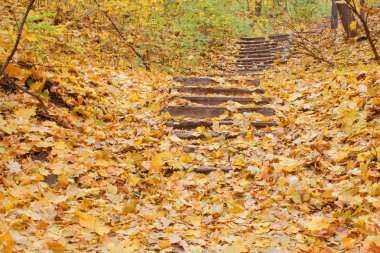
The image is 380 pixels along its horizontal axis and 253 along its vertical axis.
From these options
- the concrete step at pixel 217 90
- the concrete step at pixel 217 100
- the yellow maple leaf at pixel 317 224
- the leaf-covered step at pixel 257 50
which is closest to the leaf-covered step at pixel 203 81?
the concrete step at pixel 217 90

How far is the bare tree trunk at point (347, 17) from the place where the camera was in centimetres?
1127

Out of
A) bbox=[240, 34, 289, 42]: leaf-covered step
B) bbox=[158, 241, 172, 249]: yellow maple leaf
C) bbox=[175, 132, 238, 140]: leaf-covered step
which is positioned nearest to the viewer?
bbox=[158, 241, 172, 249]: yellow maple leaf

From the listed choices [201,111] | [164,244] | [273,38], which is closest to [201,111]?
[201,111]

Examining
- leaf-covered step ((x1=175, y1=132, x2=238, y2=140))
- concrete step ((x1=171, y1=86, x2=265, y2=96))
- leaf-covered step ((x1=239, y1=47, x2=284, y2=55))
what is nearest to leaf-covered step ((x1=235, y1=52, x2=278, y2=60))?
leaf-covered step ((x1=239, y1=47, x2=284, y2=55))

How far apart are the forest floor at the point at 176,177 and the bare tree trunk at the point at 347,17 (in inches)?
231

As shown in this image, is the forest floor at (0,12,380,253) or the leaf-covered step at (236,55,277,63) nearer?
the forest floor at (0,12,380,253)

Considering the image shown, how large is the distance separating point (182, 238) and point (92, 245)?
2.26 feet

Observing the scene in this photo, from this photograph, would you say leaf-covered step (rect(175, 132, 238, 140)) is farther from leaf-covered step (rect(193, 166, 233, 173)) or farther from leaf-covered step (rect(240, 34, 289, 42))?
leaf-covered step (rect(240, 34, 289, 42))

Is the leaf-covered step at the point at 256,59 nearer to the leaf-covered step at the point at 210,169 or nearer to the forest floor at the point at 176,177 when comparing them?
the forest floor at the point at 176,177

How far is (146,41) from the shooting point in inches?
432

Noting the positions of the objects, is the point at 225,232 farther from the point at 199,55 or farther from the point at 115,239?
the point at 199,55

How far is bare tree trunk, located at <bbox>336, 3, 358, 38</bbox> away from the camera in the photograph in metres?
11.3

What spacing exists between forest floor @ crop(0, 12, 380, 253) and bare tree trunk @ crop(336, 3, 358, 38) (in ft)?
19.2

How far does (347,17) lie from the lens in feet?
38.1
